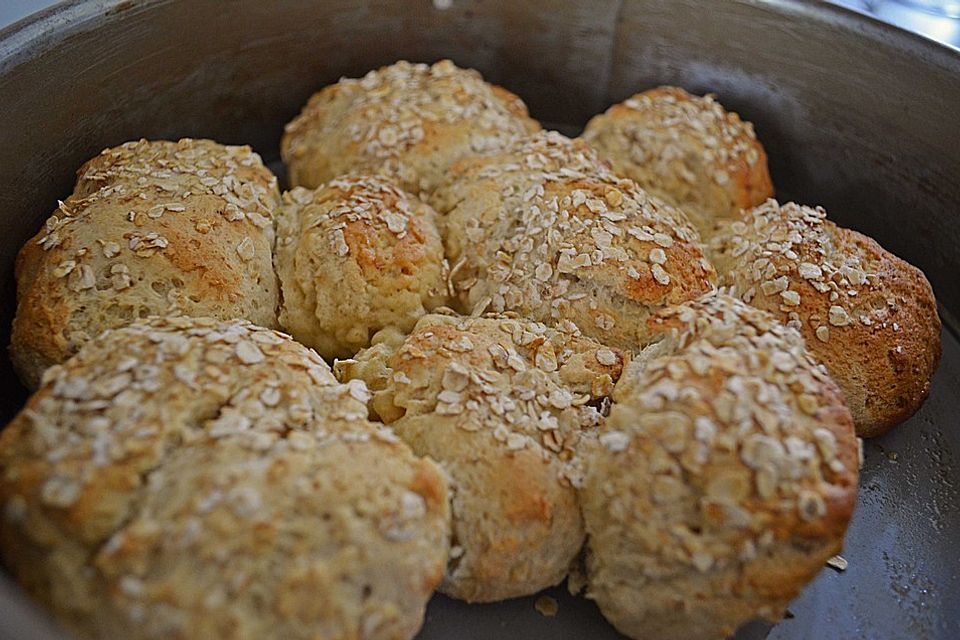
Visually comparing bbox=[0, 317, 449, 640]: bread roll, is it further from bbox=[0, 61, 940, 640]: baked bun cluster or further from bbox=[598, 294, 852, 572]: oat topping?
bbox=[598, 294, 852, 572]: oat topping

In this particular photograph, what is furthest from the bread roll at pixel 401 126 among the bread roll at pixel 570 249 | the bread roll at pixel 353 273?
the bread roll at pixel 353 273

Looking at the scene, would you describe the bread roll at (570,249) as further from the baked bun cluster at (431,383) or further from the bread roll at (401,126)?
the bread roll at (401,126)

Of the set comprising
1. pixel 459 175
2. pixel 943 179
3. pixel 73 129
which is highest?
pixel 73 129

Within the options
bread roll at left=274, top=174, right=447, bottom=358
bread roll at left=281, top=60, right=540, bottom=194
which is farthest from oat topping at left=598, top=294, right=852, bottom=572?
bread roll at left=281, top=60, right=540, bottom=194

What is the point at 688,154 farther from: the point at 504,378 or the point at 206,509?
the point at 206,509

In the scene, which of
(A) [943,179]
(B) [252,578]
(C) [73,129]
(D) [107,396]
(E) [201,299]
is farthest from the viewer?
(A) [943,179]

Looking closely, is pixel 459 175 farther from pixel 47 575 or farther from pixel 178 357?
pixel 47 575

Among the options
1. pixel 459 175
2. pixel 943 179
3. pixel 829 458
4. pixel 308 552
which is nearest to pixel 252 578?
pixel 308 552

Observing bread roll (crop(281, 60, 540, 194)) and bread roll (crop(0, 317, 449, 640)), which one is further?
bread roll (crop(281, 60, 540, 194))
